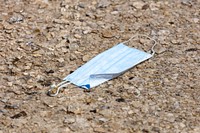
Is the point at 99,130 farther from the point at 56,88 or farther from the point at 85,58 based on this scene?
the point at 85,58

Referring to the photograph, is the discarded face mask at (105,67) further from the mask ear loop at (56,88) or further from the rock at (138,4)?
the rock at (138,4)

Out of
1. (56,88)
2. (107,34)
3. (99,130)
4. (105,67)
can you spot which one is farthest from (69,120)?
(107,34)

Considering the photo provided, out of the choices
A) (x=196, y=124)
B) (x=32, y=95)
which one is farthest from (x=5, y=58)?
(x=196, y=124)

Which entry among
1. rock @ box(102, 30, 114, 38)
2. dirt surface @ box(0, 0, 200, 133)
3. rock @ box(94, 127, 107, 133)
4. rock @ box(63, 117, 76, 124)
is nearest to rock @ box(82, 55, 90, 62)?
dirt surface @ box(0, 0, 200, 133)

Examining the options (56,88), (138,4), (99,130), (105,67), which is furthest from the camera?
(138,4)

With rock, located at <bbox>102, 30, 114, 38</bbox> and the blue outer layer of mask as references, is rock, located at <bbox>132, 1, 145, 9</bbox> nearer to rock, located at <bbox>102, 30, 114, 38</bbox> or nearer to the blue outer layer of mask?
rock, located at <bbox>102, 30, 114, 38</bbox>

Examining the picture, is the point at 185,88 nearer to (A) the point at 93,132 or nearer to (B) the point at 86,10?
(A) the point at 93,132
